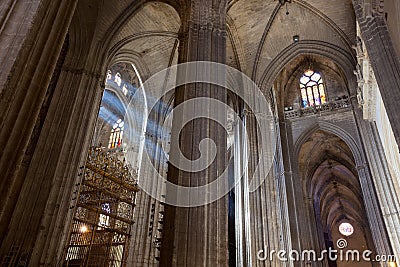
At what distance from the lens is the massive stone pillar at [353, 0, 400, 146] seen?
683 cm

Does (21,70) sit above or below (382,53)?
below

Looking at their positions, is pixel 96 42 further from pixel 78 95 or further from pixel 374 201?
pixel 374 201

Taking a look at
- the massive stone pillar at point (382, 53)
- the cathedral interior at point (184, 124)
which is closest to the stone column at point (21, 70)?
the cathedral interior at point (184, 124)

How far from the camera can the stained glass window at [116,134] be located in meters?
18.8

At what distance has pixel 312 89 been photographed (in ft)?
60.5

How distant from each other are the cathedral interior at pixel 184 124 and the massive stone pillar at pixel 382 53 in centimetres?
3

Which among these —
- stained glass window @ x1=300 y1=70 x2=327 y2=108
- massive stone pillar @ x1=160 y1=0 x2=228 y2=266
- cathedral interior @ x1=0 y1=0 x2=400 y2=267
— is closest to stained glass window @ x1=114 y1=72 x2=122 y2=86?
cathedral interior @ x1=0 y1=0 x2=400 y2=267

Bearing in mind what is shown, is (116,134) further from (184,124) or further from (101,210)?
(184,124)

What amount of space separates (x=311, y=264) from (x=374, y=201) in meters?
4.26

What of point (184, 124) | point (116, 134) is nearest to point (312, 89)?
point (116, 134)

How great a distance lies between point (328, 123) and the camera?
16859 millimetres

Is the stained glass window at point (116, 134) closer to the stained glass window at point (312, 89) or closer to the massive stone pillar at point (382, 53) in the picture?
the stained glass window at point (312, 89)

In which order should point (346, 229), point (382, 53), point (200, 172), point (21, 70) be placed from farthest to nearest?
point (346, 229), point (382, 53), point (200, 172), point (21, 70)

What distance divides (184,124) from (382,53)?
4.91 metres
